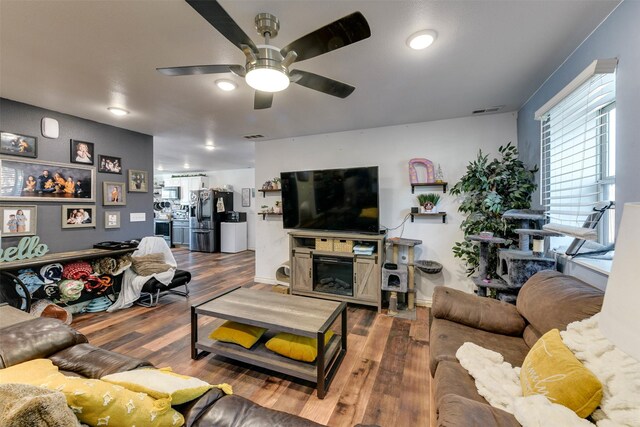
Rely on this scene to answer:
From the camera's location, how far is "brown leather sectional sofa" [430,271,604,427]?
97 cm

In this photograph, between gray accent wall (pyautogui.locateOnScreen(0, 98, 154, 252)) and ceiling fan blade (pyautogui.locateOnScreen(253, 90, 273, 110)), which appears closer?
ceiling fan blade (pyautogui.locateOnScreen(253, 90, 273, 110))

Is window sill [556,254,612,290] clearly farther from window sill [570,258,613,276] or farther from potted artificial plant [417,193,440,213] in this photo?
potted artificial plant [417,193,440,213]

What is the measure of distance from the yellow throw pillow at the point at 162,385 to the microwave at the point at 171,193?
7704mm

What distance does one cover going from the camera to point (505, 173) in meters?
2.64

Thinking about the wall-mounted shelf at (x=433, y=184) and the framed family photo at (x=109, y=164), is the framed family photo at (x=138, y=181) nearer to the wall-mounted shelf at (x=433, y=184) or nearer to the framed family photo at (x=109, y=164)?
the framed family photo at (x=109, y=164)

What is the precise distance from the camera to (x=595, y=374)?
1024mm

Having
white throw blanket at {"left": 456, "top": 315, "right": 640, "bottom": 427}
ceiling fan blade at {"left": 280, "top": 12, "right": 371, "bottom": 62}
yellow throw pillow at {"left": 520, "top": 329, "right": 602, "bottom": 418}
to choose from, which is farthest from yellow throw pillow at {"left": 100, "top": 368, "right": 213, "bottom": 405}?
ceiling fan blade at {"left": 280, "top": 12, "right": 371, "bottom": 62}

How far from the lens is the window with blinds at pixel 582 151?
1.63 m

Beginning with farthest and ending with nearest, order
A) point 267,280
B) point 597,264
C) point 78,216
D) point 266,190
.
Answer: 1. point 267,280
2. point 266,190
3. point 78,216
4. point 597,264

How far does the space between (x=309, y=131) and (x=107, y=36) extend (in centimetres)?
242

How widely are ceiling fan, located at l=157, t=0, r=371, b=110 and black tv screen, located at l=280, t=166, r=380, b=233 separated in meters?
1.65

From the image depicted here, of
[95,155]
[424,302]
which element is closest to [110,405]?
[424,302]

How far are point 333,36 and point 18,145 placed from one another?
350cm

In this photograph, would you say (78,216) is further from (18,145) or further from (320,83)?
(320,83)
